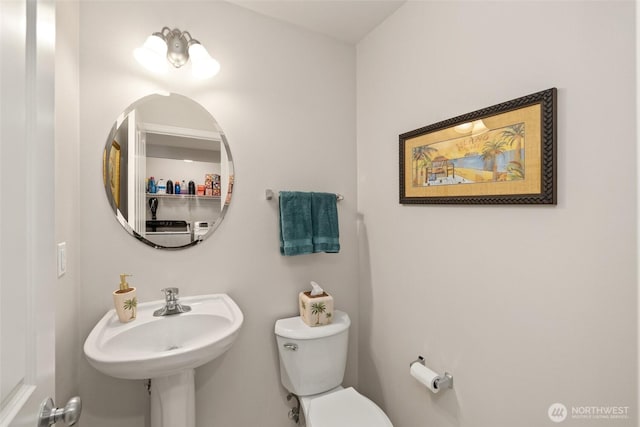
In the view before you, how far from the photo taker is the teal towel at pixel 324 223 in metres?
1.69

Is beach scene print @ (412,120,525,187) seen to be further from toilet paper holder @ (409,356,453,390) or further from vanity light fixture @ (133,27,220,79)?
vanity light fixture @ (133,27,220,79)

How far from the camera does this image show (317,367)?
61.4 inches

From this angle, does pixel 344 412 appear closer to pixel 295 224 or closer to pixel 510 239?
pixel 295 224

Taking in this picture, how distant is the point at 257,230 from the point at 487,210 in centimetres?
113

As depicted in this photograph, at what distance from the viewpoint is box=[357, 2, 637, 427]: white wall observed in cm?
87

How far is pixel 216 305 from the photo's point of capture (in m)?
1.48

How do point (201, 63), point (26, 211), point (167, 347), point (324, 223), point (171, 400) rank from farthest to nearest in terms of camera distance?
point (324, 223) < point (201, 63) < point (167, 347) < point (171, 400) < point (26, 211)

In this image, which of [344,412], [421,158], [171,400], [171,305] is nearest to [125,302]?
[171,305]

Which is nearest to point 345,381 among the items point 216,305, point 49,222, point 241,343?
point 241,343

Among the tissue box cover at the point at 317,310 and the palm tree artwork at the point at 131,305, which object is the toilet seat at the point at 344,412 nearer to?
the tissue box cover at the point at 317,310

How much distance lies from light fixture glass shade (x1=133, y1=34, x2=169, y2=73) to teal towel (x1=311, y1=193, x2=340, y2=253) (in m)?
0.98

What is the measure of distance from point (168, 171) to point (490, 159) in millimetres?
1453

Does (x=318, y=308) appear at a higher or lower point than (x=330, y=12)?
lower

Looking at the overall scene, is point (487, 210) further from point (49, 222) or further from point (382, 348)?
point (49, 222)
